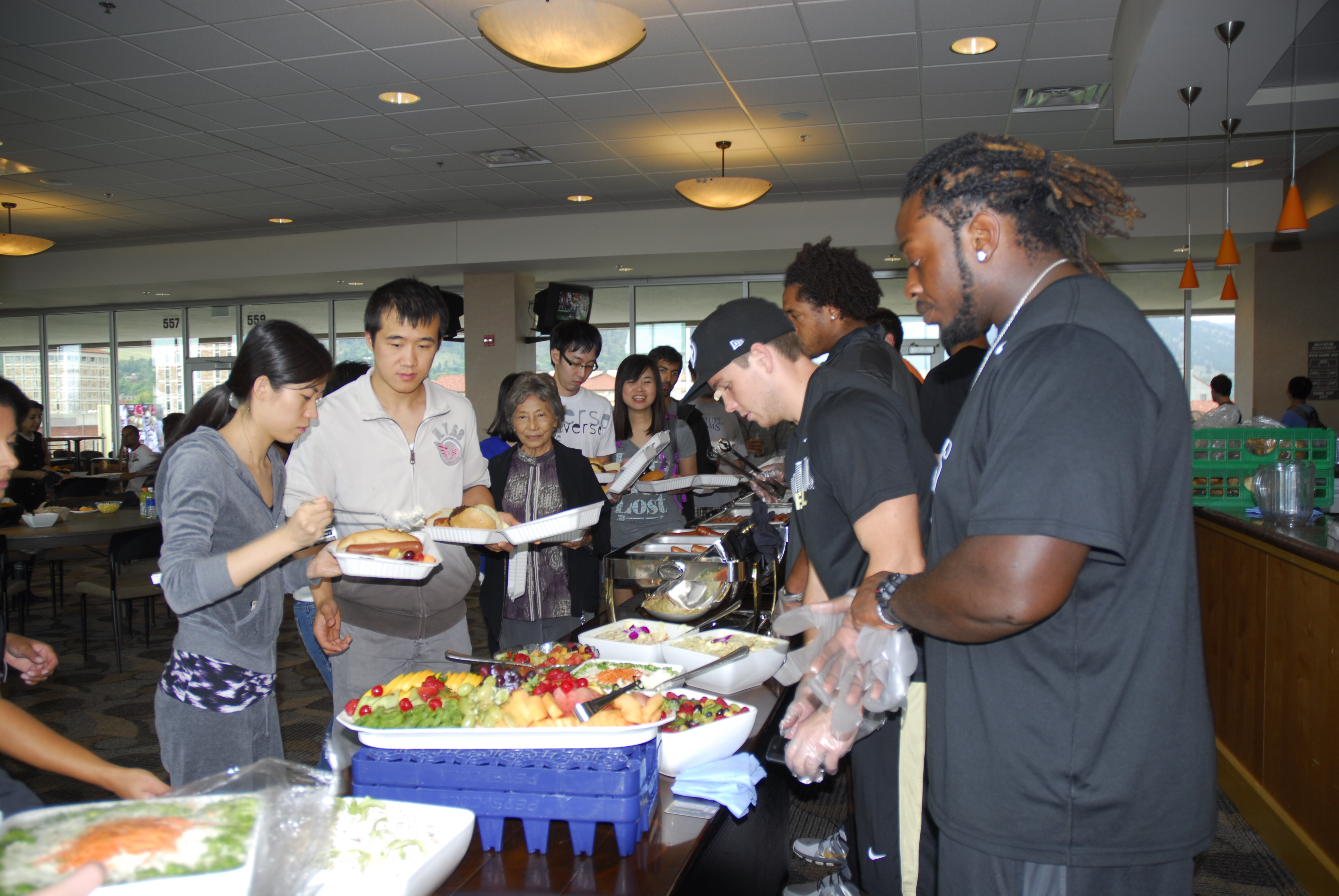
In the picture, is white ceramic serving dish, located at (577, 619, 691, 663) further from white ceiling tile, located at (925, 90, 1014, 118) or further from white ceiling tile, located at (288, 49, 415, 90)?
white ceiling tile, located at (925, 90, 1014, 118)

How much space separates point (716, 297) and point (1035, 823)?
9468 millimetres

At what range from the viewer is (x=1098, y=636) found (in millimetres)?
1015

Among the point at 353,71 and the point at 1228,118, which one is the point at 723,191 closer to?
the point at 353,71

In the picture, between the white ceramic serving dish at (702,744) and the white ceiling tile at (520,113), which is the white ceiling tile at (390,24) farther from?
the white ceramic serving dish at (702,744)

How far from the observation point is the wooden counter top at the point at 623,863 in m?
1.12

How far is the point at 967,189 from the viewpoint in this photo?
3.74 feet

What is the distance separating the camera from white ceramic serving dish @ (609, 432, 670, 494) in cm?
256

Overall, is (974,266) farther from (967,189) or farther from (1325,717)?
(1325,717)

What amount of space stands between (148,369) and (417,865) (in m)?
13.7

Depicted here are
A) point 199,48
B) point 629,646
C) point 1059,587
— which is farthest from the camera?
point 199,48

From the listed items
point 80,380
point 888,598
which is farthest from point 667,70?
point 80,380

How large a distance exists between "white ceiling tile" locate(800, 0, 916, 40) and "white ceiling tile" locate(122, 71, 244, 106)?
3.69 metres

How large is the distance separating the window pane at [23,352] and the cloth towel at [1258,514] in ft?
49.0

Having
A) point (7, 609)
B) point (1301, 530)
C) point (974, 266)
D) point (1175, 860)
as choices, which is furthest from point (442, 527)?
point (7, 609)
